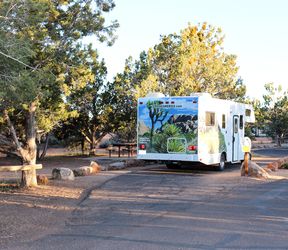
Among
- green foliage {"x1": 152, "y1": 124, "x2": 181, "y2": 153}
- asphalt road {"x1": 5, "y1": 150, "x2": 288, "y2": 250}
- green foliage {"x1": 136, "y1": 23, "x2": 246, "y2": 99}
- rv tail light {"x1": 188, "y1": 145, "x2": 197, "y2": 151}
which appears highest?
green foliage {"x1": 136, "y1": 23, "x2": 246, "y2": 99}

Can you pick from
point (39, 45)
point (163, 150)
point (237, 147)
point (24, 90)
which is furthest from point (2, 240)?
point (237, 147)

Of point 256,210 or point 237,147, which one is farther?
point 237,147

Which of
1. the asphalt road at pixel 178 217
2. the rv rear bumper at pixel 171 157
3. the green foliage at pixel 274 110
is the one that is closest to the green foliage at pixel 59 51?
the asphalt road at pixel 178 217

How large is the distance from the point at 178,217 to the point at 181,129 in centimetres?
797

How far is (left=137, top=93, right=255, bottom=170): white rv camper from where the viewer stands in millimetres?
16719

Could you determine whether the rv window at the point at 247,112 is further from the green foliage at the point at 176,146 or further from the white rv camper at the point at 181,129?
the green foliage at the point at 176,146

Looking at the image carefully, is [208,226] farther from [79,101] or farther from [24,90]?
[79,101]

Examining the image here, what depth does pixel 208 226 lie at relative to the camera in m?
8.22

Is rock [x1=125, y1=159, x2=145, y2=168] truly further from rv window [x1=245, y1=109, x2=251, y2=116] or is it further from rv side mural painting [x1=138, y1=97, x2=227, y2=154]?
rv window [x1=245, y1=109, x2=251, y2=116]

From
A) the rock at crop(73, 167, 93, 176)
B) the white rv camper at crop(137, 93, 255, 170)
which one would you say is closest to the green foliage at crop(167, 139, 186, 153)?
the white rv camper at crop(137, 93, 255, 170)

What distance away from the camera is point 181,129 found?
16875 millimetres

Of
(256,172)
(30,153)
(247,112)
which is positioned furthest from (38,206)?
(247,112)

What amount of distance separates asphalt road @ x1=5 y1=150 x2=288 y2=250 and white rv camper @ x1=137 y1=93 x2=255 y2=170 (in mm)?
2295

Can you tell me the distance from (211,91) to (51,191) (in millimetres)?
18110
